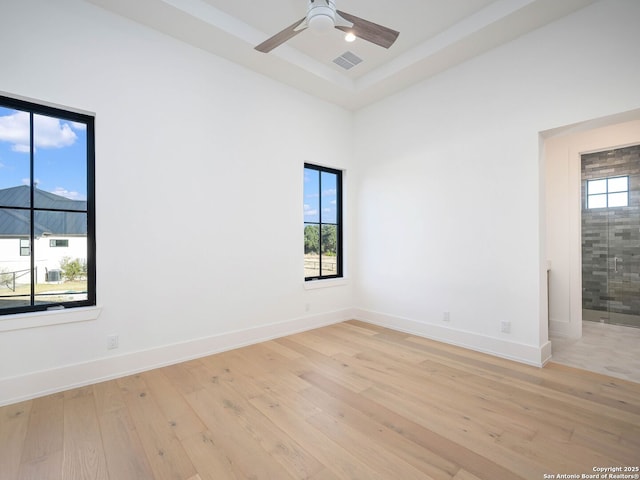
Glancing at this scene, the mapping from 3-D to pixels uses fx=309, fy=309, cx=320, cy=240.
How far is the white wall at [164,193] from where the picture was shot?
8.14ft

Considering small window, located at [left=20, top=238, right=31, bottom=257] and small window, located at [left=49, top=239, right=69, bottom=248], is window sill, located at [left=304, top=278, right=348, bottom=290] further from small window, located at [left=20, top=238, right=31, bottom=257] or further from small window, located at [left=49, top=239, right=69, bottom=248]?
small window, located at [left=20, top=238, right=31, bottom=257]

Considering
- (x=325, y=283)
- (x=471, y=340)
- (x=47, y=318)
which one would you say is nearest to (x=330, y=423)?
(x=471, y=340)

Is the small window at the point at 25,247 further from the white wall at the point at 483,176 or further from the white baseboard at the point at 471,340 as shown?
the white baseboard at the point at 471,340

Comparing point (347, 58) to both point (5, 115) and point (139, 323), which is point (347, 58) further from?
point (139, 323)

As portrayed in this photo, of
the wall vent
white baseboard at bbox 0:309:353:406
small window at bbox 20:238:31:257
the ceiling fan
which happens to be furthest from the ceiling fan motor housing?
white baseboard at bbox 0:309:353:406

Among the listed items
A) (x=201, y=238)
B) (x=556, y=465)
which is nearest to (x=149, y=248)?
(x=201, y=238)

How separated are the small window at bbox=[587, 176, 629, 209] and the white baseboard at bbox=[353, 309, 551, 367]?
9.33 feet

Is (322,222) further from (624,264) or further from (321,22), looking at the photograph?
(624,264)

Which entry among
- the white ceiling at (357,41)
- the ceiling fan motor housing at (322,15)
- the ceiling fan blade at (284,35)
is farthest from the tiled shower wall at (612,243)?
the ceiling fan blade at (284,35)

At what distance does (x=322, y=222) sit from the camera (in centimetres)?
463

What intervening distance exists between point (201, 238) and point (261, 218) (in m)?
0.78

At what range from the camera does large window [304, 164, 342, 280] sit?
4445 millimetres

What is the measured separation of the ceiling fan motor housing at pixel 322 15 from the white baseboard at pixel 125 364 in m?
3.07

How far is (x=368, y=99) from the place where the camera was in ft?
14.7
